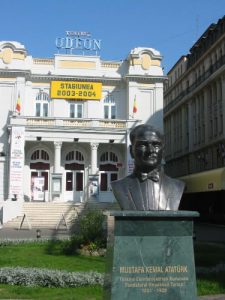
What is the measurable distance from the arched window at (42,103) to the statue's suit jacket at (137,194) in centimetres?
3817

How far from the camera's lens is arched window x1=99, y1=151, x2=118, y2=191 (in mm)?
43531

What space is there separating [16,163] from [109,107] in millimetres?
11143

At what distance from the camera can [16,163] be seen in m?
39.4

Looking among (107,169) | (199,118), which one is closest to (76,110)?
(107,169)

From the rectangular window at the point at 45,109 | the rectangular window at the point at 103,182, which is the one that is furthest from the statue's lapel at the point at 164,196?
the rectangular window at the point at 45,109

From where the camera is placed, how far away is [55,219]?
34406 mm

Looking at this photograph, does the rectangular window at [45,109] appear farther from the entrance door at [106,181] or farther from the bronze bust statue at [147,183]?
the bronze bust statue at [147,183]

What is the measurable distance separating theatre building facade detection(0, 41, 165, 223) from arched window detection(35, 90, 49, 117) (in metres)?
0.09

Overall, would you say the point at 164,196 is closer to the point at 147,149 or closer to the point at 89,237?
the point at 147,149

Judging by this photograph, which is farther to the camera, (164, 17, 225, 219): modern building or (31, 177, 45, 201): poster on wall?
(31, 177, 45, 201): poster on wall

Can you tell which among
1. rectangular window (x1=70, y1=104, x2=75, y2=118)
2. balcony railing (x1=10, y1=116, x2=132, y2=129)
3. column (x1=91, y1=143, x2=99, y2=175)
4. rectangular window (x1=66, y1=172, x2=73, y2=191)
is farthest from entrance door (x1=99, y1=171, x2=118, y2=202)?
rectangular window (x1=70, y1=104, x2=75, y2=118)

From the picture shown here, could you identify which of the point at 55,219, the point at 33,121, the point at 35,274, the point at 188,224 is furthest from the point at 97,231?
the point at 33,121

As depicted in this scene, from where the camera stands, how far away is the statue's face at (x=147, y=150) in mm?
7055

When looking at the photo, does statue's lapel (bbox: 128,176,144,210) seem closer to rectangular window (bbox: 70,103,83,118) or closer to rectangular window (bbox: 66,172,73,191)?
rectangular window (bbox: 66,172,73,191)
